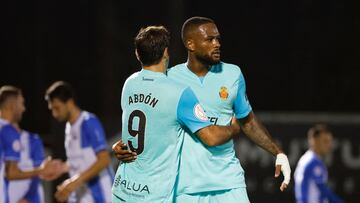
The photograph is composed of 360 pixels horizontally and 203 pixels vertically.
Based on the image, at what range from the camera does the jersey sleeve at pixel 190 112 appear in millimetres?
6867

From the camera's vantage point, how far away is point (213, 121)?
737 cm

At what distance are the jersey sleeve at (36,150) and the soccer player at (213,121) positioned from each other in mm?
3561

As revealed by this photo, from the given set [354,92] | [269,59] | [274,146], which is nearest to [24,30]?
[269,59]

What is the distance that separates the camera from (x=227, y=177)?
289 inches

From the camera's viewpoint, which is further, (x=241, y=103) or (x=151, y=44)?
(x=241, y=103)

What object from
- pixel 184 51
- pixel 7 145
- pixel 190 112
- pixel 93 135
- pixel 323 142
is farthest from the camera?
pixel 184 51

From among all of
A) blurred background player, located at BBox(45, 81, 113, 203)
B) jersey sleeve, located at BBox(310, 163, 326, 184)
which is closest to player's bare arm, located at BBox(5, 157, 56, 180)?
blurred background player, located at BBox(45, 81, 113, 203)

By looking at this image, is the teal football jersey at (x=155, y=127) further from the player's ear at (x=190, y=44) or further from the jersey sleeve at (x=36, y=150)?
the jersey sleeve at (x=36, y=150)

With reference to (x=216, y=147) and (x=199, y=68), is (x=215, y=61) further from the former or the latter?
(x=216, y=147)

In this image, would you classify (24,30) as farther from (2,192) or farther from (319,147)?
(2,192)

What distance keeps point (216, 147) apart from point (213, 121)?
0.18m

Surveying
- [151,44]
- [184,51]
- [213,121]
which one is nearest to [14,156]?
[213,121]

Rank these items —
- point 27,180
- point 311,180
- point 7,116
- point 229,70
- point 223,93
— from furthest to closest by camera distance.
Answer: point 311,180
point 27,180
point 7,116
point 229,70
point 223,93

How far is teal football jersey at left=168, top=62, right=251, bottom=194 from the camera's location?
7.26 meters
